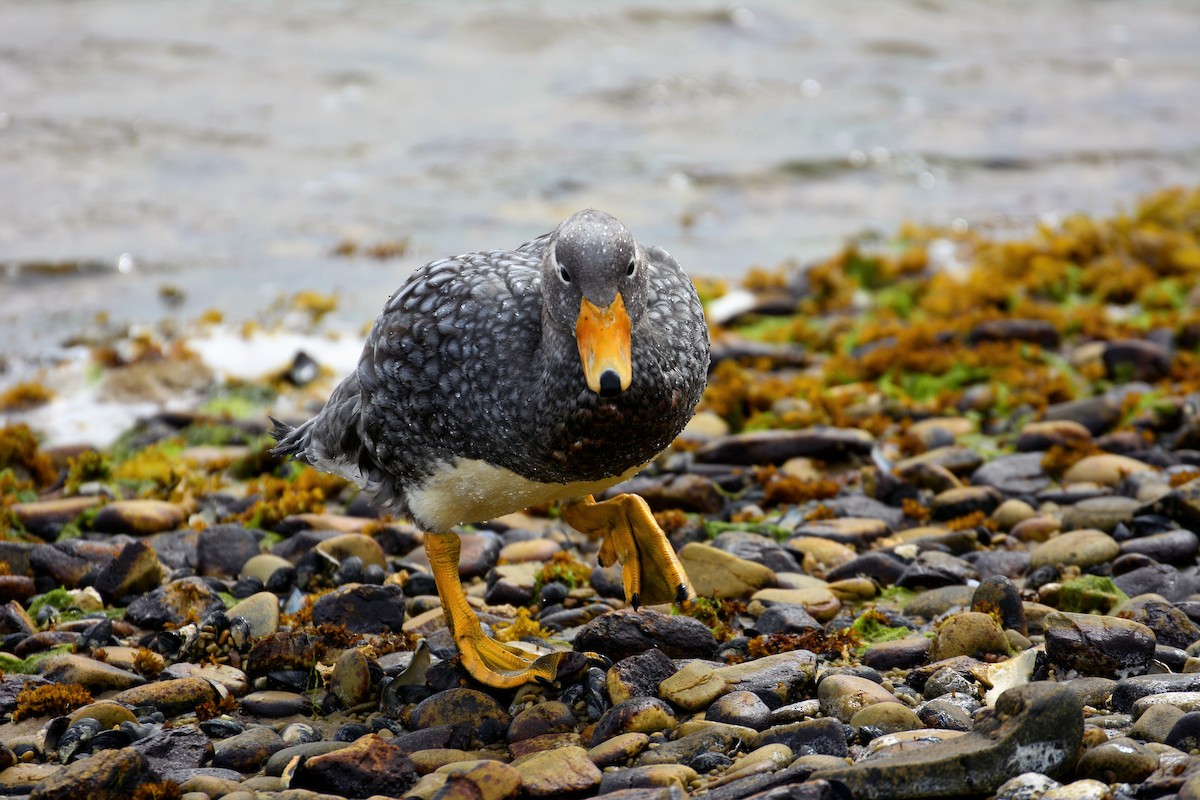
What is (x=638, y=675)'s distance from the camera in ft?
14.1

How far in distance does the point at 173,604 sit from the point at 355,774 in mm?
1852

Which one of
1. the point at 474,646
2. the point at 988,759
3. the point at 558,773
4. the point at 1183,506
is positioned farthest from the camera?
the point at 1183,506

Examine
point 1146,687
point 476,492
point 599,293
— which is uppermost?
point 599,293

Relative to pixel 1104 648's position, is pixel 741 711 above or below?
below

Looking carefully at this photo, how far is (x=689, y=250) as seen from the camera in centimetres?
1252

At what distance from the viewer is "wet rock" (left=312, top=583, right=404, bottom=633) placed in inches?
203

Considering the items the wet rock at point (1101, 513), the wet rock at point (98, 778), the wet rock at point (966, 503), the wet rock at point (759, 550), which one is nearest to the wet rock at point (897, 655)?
the wet rock at point (759, 550)

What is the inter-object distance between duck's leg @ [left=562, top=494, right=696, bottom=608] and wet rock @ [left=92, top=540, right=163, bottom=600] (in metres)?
1.98

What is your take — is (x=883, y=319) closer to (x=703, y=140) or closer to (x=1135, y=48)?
(x=703, y=140)

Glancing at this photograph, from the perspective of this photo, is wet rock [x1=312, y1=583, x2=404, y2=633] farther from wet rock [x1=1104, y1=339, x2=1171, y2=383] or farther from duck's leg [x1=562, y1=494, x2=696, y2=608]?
wet rock [x1=1104, y1=339, x2=1171, y2=383]

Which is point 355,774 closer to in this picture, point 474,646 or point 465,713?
point 465,713

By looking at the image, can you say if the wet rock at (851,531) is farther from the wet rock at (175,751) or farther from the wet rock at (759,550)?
the wet rock at (175,751)

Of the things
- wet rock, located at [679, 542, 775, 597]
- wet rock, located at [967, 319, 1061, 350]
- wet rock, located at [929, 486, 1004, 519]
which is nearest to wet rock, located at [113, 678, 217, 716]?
wet rock, located at [679, 542, 775, 597]

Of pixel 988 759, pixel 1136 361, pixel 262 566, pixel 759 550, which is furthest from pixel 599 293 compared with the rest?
pixel 1136 361
